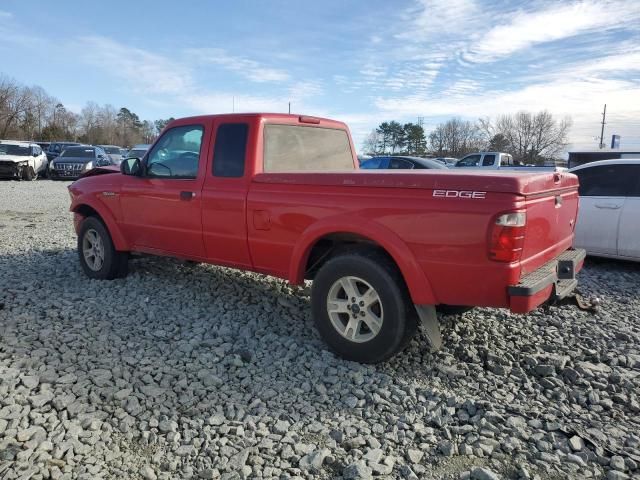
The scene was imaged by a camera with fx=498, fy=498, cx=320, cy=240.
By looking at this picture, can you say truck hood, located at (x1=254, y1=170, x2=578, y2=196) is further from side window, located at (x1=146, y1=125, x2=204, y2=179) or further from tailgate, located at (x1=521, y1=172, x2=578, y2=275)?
side window, located at (x1=146, y1=125, x2=204, y2=179)

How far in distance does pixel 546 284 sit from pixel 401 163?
13.2 metres

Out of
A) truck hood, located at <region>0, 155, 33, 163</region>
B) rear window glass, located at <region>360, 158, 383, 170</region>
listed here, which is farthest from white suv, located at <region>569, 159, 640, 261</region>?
truck hood, located at <region>0, 155, 33, 163</region>

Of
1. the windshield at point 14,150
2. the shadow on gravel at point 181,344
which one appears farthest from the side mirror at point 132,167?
the windshield at point 14,150

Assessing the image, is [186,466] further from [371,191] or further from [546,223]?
[546,223]

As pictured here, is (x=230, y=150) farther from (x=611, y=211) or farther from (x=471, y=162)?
(x=471, y=162)

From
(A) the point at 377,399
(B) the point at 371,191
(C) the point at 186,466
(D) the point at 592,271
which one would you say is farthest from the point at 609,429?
(D) the point at 592,271

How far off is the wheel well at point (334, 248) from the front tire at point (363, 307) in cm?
10

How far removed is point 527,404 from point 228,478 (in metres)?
2.04

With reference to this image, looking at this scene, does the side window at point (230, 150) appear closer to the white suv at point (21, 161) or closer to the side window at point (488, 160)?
the side window at point (488, 160)

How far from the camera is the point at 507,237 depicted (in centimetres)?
318

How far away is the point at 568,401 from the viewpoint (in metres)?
3.44

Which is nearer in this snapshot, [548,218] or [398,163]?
[548,218]

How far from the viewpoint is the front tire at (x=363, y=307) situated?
366 cm

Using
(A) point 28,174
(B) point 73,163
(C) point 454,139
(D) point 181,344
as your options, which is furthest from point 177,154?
(C) point 454,139
